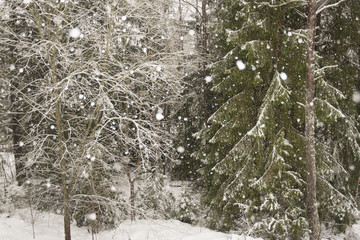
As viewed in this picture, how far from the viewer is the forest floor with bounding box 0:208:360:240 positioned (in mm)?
9578

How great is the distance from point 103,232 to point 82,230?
3.57ft

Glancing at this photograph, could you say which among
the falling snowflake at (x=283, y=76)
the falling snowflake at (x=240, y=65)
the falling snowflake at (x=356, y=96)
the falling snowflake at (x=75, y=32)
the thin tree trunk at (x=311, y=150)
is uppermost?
the falling snowflake at (x=75, y=32)

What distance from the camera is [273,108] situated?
8648 millimetres

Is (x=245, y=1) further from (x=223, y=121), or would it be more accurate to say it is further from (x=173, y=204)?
(x=173, y=204)

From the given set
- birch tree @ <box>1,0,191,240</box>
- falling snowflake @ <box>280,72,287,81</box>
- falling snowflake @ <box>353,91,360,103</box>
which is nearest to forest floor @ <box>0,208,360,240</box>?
birch tree @ <box>1,0,191,240</box>

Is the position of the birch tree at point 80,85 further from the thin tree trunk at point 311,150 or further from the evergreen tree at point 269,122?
the thin tree trunk at point 311,150

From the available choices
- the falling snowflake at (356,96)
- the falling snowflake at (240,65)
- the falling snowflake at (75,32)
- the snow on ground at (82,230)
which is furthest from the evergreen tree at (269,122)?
the falling snowflake at (75,32)

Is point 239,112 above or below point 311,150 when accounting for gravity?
above

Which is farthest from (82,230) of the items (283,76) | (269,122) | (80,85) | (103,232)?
(283,76)

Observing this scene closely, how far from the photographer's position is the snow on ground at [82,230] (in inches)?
376

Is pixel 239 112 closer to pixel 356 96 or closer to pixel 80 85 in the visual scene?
pixel 356 96

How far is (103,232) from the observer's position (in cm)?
1105

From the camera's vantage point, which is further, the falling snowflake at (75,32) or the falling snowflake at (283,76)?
the falling snowflake at (283,76)

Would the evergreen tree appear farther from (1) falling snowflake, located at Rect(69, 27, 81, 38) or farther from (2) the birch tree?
(1) falling snowflake, located at Rect(69, 27, 81, 38)
